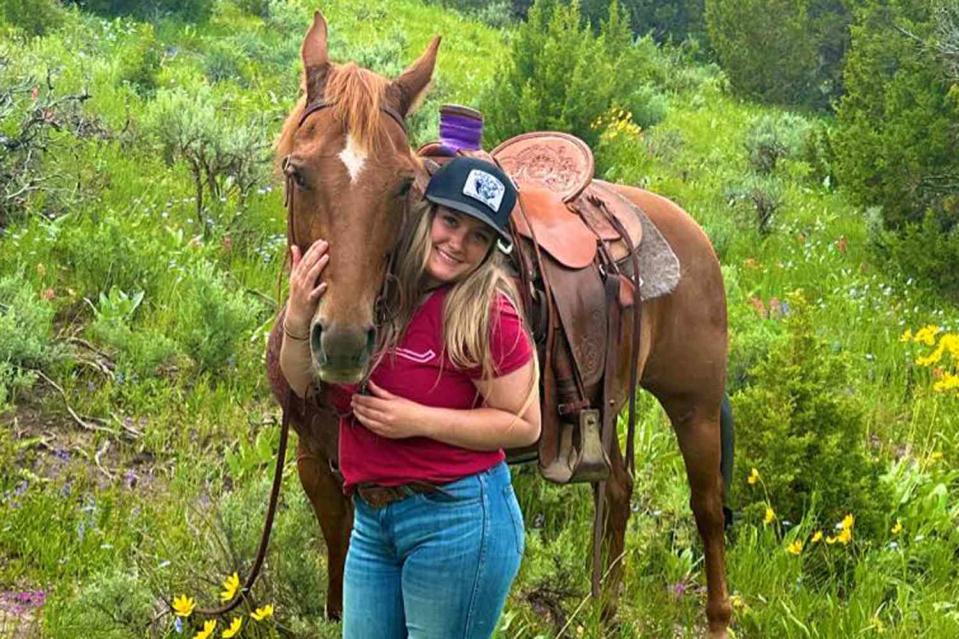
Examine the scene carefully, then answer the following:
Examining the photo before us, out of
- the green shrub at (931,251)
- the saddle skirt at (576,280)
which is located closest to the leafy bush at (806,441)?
the saddle skirt at (576,280)

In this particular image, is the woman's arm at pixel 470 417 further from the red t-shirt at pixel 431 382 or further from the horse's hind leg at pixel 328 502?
the horse's hind leg at pixel 328 502

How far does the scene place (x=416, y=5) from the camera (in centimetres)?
2261

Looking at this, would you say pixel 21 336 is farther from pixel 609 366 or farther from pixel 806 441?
pixel 806 441

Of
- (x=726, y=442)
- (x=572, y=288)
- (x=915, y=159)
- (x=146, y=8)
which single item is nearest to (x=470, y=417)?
(x=572, y=288)

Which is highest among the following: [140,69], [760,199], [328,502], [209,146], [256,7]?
[328,502]

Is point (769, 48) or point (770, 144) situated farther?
point (769, 48)

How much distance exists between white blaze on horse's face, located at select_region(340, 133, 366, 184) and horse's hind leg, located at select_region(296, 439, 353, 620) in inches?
43.1

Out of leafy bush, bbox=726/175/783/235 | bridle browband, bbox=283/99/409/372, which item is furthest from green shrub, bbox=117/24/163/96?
bridle browband, bbox=283/99/409/372

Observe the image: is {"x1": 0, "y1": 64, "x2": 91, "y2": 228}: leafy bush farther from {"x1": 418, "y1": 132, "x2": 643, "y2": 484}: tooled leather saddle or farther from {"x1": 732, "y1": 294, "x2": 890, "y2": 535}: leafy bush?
{"x1": 732, "y1": 294, "x2": 890, "y2": 535}: leafy bush

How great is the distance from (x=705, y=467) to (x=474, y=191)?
8.04ft

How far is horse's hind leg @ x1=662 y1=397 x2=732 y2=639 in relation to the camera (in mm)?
4418

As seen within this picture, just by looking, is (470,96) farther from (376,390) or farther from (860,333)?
(376,390)

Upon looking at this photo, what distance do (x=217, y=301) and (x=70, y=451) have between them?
1.11 meters

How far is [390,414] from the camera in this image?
2381 millimetres
